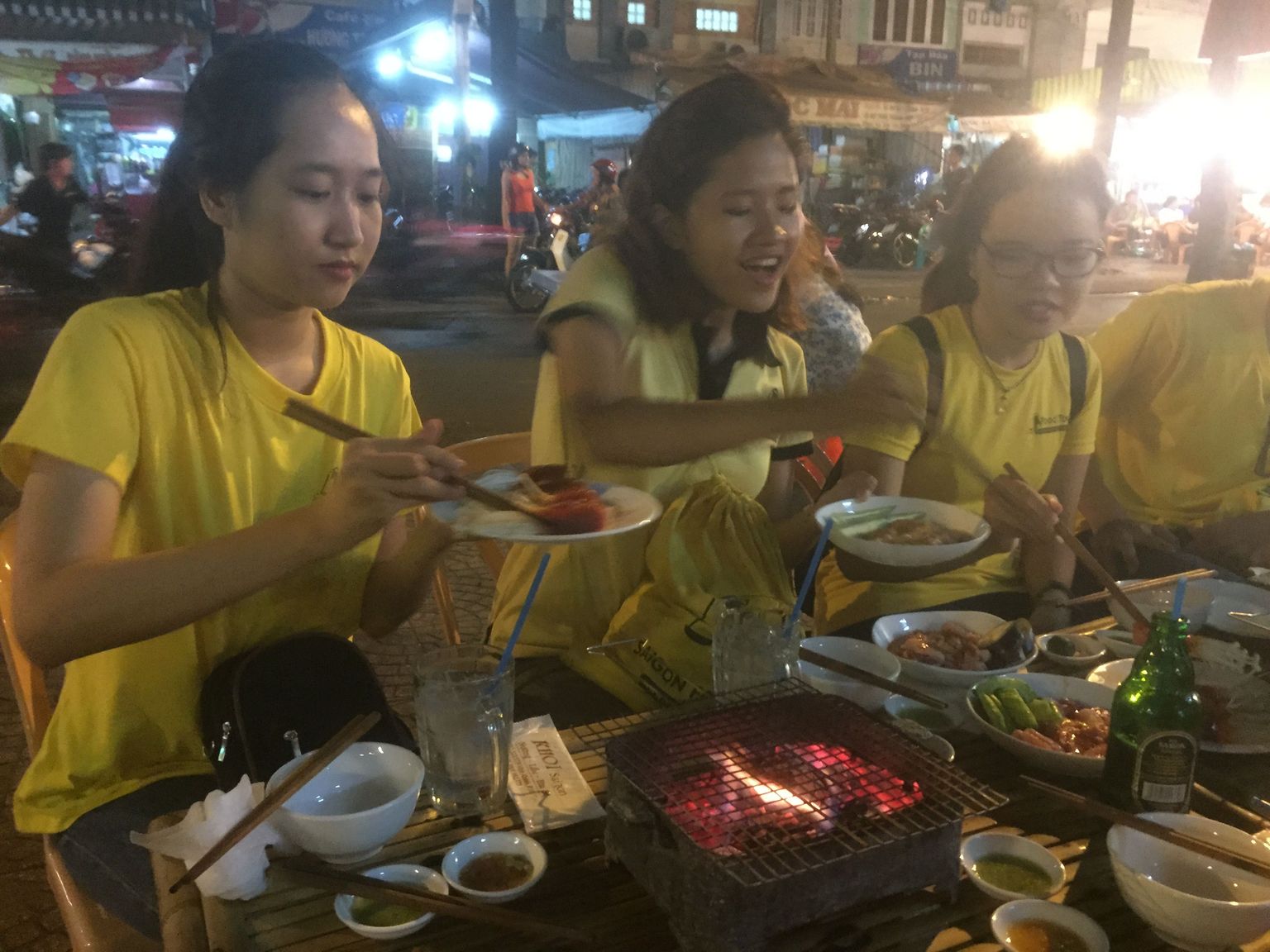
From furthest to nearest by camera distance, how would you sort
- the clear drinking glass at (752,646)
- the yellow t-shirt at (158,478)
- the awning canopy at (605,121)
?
1. the awning canopy at (605,121)
2. the clear drinking glass at (752,646)
3. the yellow t-shirt at (158,478)

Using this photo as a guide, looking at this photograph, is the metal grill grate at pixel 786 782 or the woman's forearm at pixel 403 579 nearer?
the metal grill grate at pixel 786 782

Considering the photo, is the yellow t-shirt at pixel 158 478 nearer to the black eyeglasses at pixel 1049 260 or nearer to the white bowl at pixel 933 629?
the white bowl at pixel 933 629

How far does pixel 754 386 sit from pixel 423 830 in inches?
60.3

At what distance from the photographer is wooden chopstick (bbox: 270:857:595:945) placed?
49.4 inches

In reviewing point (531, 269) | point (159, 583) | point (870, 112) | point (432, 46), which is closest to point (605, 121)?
point (432, 46)

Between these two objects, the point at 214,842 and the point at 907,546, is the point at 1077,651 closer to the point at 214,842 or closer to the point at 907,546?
the point at 907,546

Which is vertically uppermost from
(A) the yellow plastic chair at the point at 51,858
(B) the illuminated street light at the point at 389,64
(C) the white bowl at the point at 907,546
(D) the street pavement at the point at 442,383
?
(B) the illuminated street light at the point at 389,64

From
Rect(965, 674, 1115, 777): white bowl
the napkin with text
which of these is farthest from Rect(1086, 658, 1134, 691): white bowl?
the napkin with text

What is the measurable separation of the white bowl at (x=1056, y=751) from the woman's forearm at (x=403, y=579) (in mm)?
1156

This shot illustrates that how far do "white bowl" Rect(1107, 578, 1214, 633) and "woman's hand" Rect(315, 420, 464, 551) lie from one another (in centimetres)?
167

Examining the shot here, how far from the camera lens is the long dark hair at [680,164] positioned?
2.32m

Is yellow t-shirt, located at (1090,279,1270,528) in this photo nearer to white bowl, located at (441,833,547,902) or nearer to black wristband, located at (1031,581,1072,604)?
black wristband, located at (1031,581,1072,604)

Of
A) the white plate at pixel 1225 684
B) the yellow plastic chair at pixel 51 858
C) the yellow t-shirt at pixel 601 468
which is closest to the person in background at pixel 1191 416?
the white plate at pixel 1225 684

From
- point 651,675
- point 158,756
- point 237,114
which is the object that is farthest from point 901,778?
point 237,114
